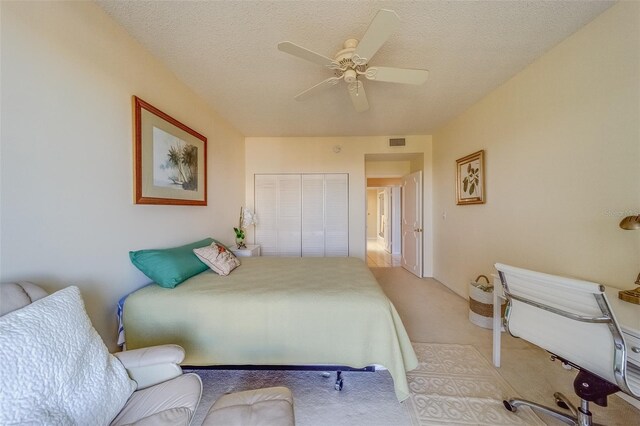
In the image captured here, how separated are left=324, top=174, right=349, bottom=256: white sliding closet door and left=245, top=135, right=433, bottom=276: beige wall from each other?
0.30 ft

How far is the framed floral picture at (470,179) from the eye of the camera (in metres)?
2.71

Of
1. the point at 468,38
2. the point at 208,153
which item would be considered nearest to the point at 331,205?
the point at 208,153

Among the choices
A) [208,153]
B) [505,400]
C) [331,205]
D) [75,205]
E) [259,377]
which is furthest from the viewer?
[331,205]

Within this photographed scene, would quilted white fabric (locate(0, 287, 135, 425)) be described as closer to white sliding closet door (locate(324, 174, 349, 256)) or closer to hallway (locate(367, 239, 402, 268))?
white sliding closet door (locate(324, 174, 349, 256))

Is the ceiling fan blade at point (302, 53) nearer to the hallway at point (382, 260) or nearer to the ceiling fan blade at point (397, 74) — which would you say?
the ceiling fan blade at point (397, 74)

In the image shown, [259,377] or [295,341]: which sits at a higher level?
[295,341]

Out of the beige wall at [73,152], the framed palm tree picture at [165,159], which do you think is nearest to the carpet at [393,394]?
the beige wall at [73,152]

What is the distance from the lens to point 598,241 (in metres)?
1.56

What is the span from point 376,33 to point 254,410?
203 cm

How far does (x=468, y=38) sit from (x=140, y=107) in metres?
2.60

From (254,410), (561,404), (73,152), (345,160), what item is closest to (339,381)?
(254,410)

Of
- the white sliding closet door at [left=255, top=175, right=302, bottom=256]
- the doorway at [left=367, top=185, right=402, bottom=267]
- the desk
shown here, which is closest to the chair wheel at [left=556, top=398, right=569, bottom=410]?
the desk

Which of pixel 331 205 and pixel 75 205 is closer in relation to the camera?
pixel 75 205

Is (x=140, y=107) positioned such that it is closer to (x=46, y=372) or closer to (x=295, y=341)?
(x=46, y=372)
